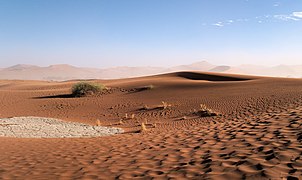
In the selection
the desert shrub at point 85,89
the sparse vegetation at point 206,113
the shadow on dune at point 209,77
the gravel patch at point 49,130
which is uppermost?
the shadow on dune at point 209,77

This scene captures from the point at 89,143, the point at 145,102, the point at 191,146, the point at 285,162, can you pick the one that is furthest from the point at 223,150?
the point at 145,102

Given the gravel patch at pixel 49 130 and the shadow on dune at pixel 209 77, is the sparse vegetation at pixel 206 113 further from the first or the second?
the shadow on dune at pixel 209 77

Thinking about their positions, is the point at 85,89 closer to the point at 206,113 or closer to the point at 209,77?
the point at 206,113

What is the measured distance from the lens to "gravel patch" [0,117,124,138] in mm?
11445

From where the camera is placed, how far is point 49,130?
1266 centimetres

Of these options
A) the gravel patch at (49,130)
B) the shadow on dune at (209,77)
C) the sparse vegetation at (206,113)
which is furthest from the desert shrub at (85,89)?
the shadow on dune at (209,77)

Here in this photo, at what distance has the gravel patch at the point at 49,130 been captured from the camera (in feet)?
37.6

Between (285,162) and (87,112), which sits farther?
(87,112)

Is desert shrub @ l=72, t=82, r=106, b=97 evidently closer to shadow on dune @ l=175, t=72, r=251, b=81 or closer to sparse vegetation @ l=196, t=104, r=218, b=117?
sparse vegetation @ l=196, t=104, r=218, b=117

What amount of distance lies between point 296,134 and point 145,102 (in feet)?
46.3

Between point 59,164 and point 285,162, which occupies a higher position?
point 285,162

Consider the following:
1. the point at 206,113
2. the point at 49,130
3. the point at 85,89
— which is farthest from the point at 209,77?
the point at 49,130

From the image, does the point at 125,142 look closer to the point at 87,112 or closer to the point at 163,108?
the point at 163,108

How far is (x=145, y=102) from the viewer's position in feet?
65.5
